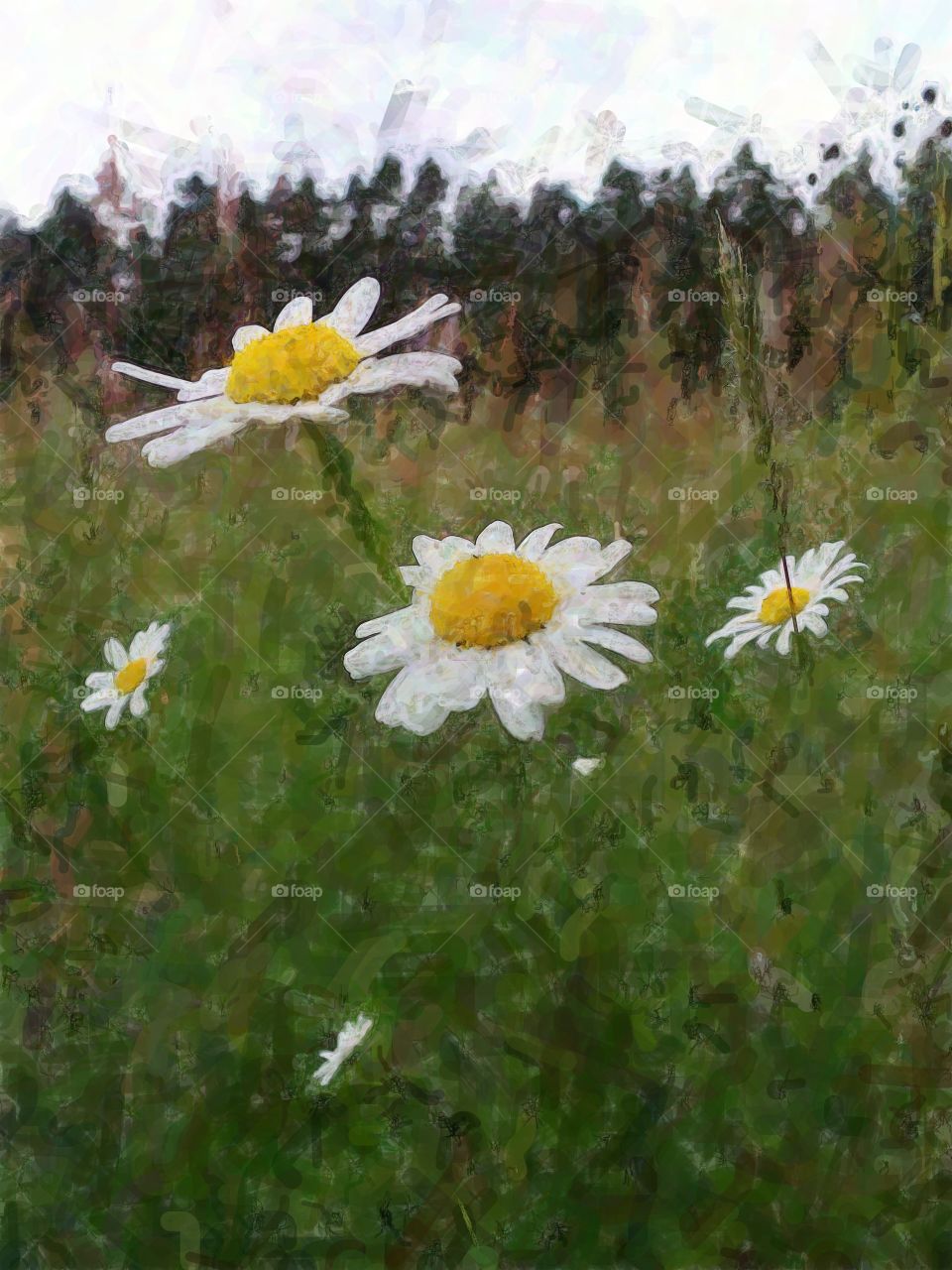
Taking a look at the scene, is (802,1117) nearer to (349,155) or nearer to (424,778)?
(424,778)

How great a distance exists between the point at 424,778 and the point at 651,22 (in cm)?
76

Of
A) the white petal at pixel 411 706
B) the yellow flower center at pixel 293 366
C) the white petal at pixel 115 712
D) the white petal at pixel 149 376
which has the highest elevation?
the yellow flower center at pixel 293 366

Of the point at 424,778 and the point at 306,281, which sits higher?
the point at 306,281

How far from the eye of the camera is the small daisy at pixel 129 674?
0.91m

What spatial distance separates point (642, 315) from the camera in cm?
91

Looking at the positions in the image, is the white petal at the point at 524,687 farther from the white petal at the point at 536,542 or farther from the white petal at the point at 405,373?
the white petal at the point at 405,373

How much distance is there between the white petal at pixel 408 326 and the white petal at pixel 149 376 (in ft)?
0.59

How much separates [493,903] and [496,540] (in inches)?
13.2

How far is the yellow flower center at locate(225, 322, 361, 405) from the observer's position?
2.89 feet

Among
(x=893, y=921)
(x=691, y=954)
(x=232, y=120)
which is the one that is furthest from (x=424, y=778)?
(x=232, y=120)

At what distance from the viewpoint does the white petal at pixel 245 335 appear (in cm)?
91

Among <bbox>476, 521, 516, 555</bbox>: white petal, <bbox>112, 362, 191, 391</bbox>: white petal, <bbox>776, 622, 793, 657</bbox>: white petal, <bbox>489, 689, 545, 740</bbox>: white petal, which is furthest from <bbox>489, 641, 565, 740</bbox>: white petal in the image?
<bbox>112, 362, 191, 391</bbox>: white petal

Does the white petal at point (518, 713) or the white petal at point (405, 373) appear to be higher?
the white petal at point (405, 373)

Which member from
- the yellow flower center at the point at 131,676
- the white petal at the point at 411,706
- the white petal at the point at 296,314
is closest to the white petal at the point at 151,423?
the white petal at the point at 296,314
